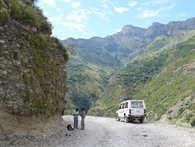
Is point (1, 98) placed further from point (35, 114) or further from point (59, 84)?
point (59, 84)

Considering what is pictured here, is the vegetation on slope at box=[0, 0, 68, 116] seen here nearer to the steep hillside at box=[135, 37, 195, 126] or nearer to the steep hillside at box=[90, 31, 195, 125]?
the steep hillside at box=[135, 37, 195, 126]

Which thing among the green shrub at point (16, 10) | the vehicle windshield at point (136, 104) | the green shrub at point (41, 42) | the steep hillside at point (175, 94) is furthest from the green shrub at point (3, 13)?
the steep hillside at point (175, 94)

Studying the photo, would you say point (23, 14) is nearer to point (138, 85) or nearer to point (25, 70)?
point (25, 70)

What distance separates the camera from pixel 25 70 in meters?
19.0

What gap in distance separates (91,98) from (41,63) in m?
126

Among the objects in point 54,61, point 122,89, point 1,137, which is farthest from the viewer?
point 122,89

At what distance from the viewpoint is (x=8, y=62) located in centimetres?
1764

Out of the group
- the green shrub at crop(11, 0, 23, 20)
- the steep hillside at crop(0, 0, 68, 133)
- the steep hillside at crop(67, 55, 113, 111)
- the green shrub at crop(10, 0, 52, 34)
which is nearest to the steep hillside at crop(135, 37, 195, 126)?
the steep hillside at crop(0, 0, 68, 133)

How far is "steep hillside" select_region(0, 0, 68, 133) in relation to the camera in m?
17.2

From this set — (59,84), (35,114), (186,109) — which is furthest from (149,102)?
(35,114)

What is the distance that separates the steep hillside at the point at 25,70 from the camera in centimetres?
1722

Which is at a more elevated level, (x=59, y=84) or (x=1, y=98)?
(x=59, y=84)

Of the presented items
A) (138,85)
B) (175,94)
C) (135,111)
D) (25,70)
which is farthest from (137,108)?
(138,85)

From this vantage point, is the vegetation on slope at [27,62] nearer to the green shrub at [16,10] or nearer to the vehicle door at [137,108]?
the green shrub at [16,10]
